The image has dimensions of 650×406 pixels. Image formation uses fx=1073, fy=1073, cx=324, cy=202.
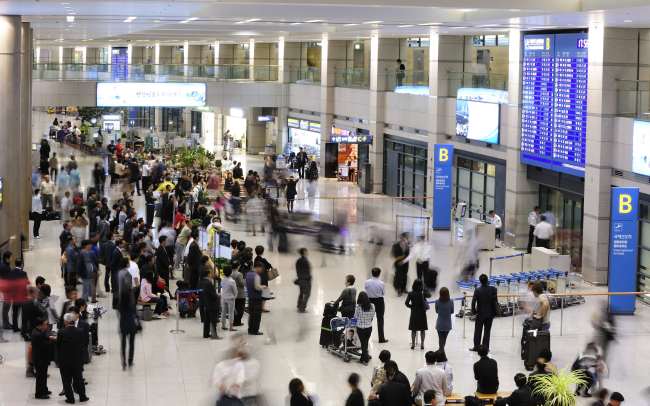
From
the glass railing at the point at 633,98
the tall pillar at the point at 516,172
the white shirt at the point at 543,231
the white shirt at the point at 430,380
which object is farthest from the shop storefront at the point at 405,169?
the white shirt at the point at 430,380

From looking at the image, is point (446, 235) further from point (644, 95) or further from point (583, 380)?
point (583, 380)

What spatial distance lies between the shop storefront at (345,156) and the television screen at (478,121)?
8.35 metres

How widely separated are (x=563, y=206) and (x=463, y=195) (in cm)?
636

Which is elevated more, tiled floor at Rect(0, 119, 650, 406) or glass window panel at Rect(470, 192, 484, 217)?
glass window panel at Rect(470, 192, 484, 217)

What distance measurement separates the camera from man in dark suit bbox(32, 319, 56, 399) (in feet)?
44.2

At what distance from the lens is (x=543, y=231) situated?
24.9m

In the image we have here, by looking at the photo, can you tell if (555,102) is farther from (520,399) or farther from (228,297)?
(520,399)

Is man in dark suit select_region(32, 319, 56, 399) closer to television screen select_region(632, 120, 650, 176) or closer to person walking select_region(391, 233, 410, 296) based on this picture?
person walking select_region(391, 233, 410, 296)

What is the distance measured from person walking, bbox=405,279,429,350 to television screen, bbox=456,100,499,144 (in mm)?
13045

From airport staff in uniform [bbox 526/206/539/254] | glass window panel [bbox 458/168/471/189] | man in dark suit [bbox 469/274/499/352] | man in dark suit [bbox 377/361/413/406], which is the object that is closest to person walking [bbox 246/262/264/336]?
man in dark suit [bbox 469/274/499/352]

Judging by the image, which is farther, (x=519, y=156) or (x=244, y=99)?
(x=244, y=99)

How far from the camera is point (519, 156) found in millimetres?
27484

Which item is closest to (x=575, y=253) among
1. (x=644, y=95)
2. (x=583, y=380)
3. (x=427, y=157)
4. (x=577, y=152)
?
(x=577, y=152)

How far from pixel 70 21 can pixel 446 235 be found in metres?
11.6
